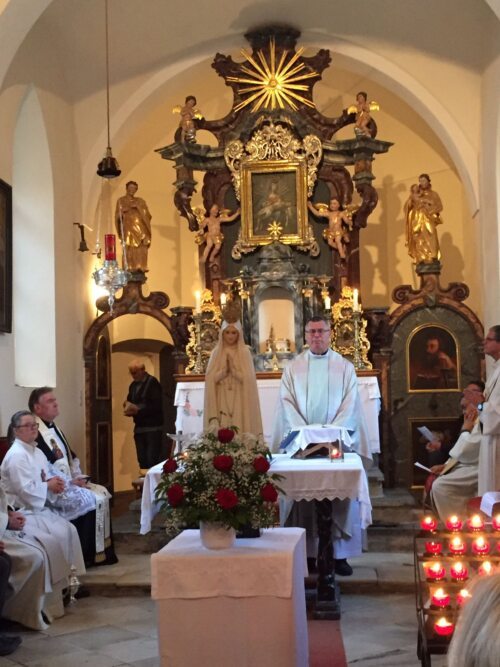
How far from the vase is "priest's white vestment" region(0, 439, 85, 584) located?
101 inches

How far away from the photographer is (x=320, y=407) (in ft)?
26.7

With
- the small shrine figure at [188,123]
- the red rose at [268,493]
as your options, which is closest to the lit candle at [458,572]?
the red rose at [268,493]

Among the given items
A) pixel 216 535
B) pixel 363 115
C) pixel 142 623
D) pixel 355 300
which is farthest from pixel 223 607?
pixel 363 115

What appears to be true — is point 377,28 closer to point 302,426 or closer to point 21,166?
point 21,166

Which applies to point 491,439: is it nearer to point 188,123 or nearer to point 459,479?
point 459,479

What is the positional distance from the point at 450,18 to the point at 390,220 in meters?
3.73

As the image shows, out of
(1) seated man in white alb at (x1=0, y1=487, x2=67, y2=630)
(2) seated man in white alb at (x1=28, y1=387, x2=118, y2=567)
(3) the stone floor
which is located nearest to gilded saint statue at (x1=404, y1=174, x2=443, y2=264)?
(3) the stone floor

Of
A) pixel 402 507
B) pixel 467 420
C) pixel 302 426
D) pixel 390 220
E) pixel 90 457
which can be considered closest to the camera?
pixel 302 426

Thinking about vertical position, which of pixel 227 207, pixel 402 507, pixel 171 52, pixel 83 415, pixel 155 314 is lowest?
pixel 402 507

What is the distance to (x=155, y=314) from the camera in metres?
12.4

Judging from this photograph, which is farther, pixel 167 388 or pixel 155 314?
pixel 167 388

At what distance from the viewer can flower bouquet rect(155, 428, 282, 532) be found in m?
4.74

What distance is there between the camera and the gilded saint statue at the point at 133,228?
1231 cm

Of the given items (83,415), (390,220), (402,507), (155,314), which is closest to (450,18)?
(390,220)
